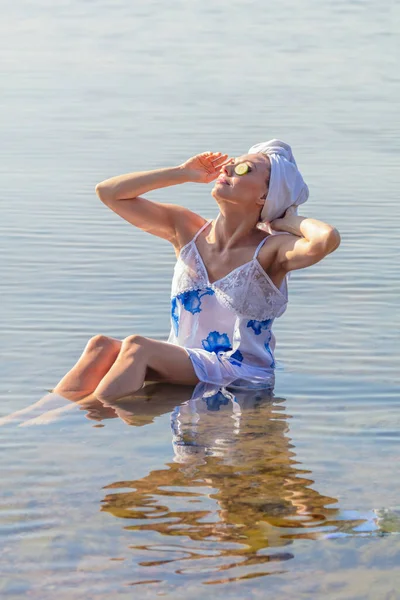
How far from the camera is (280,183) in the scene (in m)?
6.57

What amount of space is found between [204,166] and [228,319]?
0.84 meters

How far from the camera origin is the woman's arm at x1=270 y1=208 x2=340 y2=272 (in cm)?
629

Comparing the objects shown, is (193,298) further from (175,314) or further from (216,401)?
(216,401)

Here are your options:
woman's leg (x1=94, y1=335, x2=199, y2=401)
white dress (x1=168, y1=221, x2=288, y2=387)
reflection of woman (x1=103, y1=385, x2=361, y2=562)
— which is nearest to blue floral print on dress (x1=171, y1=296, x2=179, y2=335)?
white dress (x1=168, y1=221, x2=288, y2=387)

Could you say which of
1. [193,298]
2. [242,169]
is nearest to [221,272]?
[193,298]

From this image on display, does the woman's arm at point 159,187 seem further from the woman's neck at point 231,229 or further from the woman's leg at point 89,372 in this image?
the woman's leg at point 89,372

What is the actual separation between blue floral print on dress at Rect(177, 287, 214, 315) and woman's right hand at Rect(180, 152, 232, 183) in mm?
594

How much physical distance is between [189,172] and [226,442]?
66.9 inches

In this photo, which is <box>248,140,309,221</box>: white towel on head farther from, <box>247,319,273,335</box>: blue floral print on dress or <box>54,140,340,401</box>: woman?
<box>247,319,273,335</box>: blue floral print on dress

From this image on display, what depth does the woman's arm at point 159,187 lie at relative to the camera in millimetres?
6926

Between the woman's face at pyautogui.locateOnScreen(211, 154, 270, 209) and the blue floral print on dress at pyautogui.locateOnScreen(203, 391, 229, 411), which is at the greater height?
the woman's face at pyautogui.locateOnScreen(211, 154, 270, 209)

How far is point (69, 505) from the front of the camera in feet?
16.4

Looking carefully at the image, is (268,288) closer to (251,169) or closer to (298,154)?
(251,169)

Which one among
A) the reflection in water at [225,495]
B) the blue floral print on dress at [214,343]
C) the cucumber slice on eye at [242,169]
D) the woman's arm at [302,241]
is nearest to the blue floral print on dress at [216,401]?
the reflection in water at [225,495]
